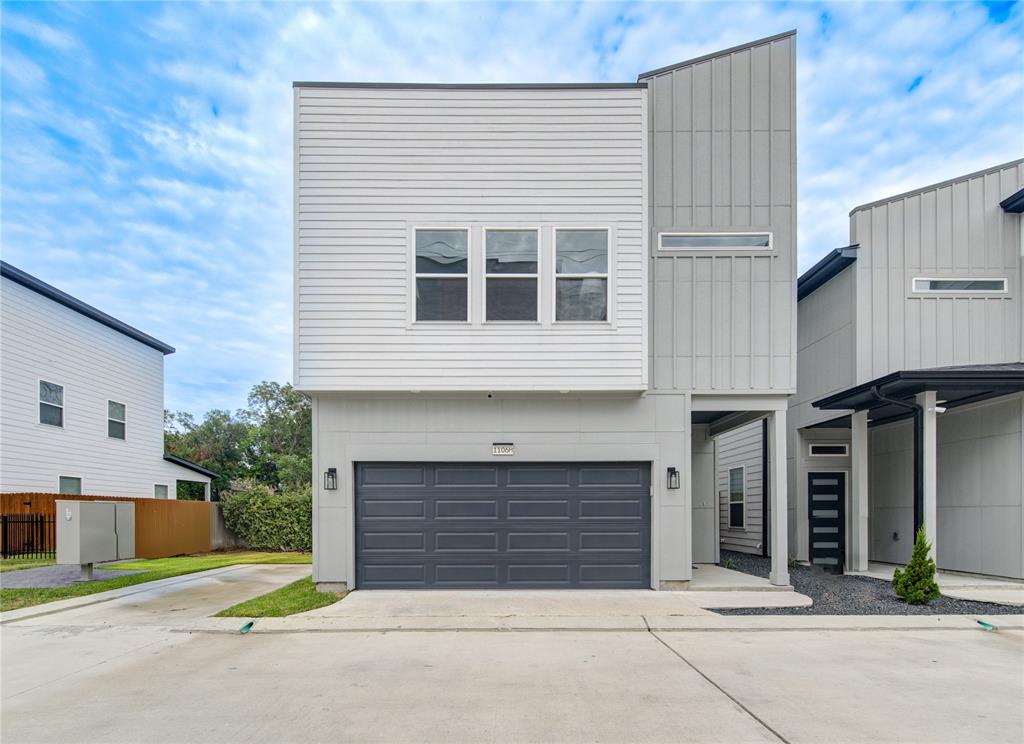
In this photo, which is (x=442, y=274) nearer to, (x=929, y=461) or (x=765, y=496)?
(x=929, y=461)

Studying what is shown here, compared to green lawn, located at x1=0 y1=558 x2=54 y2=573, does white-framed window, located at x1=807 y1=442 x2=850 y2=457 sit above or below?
above

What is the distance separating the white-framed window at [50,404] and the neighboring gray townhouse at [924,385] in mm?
19317

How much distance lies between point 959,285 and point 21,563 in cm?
2032

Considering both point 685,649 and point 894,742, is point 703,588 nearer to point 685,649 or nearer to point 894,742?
point 685,649

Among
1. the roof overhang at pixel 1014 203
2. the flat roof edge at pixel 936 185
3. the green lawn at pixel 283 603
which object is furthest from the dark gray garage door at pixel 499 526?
the roof overhang at pixel 1014 203

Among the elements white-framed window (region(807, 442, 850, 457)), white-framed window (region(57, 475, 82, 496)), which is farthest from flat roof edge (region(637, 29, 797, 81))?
white-framed window (region(57, 475, 82, 496))

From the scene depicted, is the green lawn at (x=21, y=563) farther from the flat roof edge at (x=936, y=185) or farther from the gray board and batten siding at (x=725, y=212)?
the flat roof edge at (x=936, y=185)

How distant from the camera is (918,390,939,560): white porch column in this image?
32.1ft

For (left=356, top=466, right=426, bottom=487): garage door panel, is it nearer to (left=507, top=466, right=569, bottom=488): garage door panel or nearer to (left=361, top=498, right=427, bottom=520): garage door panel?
(left=361, top=498, right=427, bottom=520): garage door panel

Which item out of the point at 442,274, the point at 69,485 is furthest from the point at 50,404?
the point at 442,274

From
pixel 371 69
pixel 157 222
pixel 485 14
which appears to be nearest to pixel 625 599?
pixel 485 14

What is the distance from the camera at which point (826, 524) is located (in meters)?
13.4

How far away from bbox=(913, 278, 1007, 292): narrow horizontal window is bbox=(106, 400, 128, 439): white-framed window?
22133 millimetres

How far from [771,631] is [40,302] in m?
19.2
